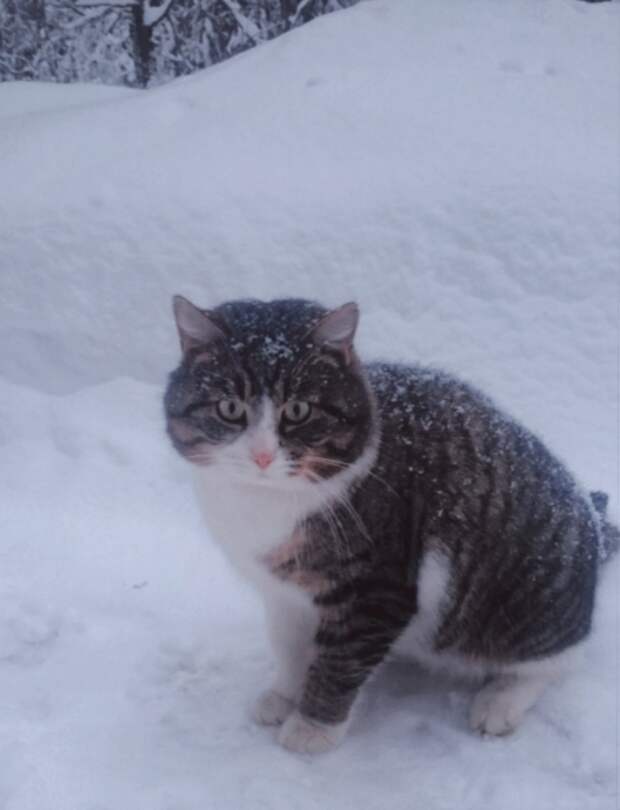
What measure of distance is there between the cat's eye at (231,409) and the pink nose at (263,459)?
0.10 meters

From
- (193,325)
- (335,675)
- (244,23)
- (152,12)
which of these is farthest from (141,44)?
(335,675)

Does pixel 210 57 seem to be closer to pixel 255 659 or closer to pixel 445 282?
pixel 445 282

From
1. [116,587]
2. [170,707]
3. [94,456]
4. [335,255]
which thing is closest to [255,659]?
[170,707]

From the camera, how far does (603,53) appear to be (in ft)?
14.5

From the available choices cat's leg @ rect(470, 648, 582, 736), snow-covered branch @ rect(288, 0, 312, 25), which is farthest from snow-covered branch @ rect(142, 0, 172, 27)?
cat's leg @ rect(470, 648, 582, 736)

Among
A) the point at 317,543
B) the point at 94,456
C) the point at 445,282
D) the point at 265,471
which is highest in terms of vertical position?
the point at 265,471

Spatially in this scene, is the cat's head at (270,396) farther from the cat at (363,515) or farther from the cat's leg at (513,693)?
the cat's leg at (513,693)

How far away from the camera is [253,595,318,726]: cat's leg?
2.15 meters

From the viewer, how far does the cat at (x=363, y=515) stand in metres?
1.86

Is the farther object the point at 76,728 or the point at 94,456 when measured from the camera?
the point at 94,456

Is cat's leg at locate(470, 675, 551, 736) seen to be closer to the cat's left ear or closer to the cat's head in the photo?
the cat's head

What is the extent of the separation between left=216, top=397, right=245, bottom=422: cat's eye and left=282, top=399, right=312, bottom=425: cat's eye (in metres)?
0.09

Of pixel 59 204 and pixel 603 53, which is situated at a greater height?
pixel 603 53

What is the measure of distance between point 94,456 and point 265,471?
151 cm
